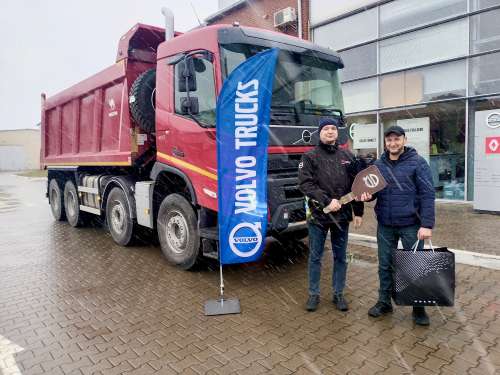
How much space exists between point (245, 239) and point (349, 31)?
32.5ft

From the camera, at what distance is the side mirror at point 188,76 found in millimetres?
4770

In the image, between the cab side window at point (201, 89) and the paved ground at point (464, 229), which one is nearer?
the cab side window at point (201, 89)

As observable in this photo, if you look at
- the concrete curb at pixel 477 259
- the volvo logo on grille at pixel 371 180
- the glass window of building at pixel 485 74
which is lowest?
the concrete curb at pixel 477 259

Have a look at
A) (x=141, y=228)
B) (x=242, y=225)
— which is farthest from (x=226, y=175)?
(x=141, y=228)

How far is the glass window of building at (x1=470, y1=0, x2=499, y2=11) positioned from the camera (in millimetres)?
9219

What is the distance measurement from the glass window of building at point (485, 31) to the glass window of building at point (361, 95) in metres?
2.72

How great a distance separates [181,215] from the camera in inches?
214

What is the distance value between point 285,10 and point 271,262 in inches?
408

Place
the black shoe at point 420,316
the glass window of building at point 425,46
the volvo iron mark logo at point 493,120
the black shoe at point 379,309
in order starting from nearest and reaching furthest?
the black shoe at point 420,316, the black shoe at point 379,309, the volvo iron mark logo at point 493,120, the glass window of building at point 425,46

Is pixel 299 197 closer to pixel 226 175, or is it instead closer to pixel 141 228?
pixel 226 175

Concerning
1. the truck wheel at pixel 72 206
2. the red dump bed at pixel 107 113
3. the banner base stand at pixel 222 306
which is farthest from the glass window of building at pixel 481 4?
the truck wheel at pixel 72 206

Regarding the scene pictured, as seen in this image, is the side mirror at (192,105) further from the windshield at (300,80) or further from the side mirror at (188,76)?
the windshield at (300,80)

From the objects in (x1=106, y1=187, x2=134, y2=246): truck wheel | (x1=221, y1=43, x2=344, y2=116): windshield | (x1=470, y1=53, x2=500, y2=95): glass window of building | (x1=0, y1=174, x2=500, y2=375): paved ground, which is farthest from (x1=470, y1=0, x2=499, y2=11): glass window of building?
(x1=106, y1=187, x2=134, y2=246): truck wheel

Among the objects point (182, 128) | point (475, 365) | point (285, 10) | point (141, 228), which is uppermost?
point (285, 10)
